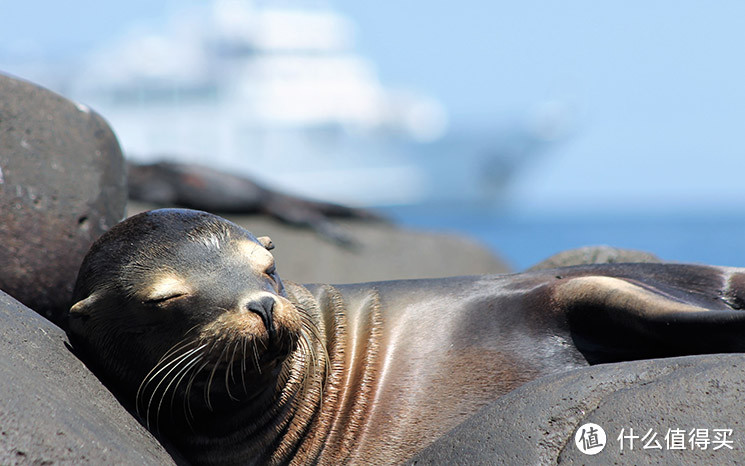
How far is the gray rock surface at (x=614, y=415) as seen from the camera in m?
Result: 2.22

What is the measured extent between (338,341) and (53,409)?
1.07m

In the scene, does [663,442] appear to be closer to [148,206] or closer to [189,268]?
[189,268]

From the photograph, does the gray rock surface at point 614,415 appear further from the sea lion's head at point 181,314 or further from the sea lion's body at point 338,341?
the sea lion's head at point 181,314

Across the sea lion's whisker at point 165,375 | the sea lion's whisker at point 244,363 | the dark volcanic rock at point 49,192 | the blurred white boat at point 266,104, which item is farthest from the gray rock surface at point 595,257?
the blurred white boat at point 266,104

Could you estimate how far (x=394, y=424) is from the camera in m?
2.98

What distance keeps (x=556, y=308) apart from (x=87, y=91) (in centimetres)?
5330

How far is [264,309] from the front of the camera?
8.75 feet

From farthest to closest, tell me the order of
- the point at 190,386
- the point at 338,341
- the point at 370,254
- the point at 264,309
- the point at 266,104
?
the point at 266,104, the point at 370,254, the point at 338,341, the point at 190,386, the point at 264,309

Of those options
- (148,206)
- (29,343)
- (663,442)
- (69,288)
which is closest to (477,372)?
(663,442)

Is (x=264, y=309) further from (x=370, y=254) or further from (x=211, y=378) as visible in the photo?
(x=370, y=254)

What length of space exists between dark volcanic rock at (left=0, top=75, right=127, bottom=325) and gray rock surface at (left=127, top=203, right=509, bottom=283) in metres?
3.63

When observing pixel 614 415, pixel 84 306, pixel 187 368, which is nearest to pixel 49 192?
pixel 84 306

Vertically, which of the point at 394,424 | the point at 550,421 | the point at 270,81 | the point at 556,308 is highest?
the point at 270,81

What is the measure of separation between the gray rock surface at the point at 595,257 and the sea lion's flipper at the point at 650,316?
56.5 inches
